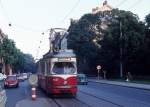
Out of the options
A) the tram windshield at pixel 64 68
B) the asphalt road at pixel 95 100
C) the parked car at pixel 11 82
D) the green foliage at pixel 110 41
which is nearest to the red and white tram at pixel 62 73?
the tram windshield at pixel 64 68

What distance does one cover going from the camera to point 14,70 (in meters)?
149

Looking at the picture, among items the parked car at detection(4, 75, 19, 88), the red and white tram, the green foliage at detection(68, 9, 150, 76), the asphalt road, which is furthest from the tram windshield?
the green foliage at detection(68, 9, 150, 76)

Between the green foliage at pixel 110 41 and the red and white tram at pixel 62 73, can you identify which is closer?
the red and white tram at pixel 62 73

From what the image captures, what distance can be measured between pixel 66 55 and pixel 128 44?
51629 millimetres

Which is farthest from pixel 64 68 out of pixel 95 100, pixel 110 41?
pixel 110 41

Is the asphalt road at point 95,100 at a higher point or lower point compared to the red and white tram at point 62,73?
lower

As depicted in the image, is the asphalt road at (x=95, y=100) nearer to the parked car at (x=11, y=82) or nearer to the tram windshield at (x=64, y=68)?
the tram windshield at (x=64, y=68)

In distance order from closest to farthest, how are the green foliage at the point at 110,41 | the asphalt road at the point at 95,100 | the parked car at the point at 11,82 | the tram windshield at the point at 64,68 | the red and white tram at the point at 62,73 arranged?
the asphalt road at the point at 95,100
the red and white tram at the point at 62,73
the tram windshield at the point at 64,68
the parked car at the point at 11,82
the green foliage at the point at 110,41

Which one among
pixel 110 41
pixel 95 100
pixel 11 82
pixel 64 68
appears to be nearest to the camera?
pixel 95 100

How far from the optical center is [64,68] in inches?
1299

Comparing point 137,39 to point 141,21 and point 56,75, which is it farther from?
point 56,75

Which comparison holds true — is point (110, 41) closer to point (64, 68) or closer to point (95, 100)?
point (64, 68)

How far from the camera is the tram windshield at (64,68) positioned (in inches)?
1296

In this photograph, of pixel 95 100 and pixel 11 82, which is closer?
pixel 95 100
